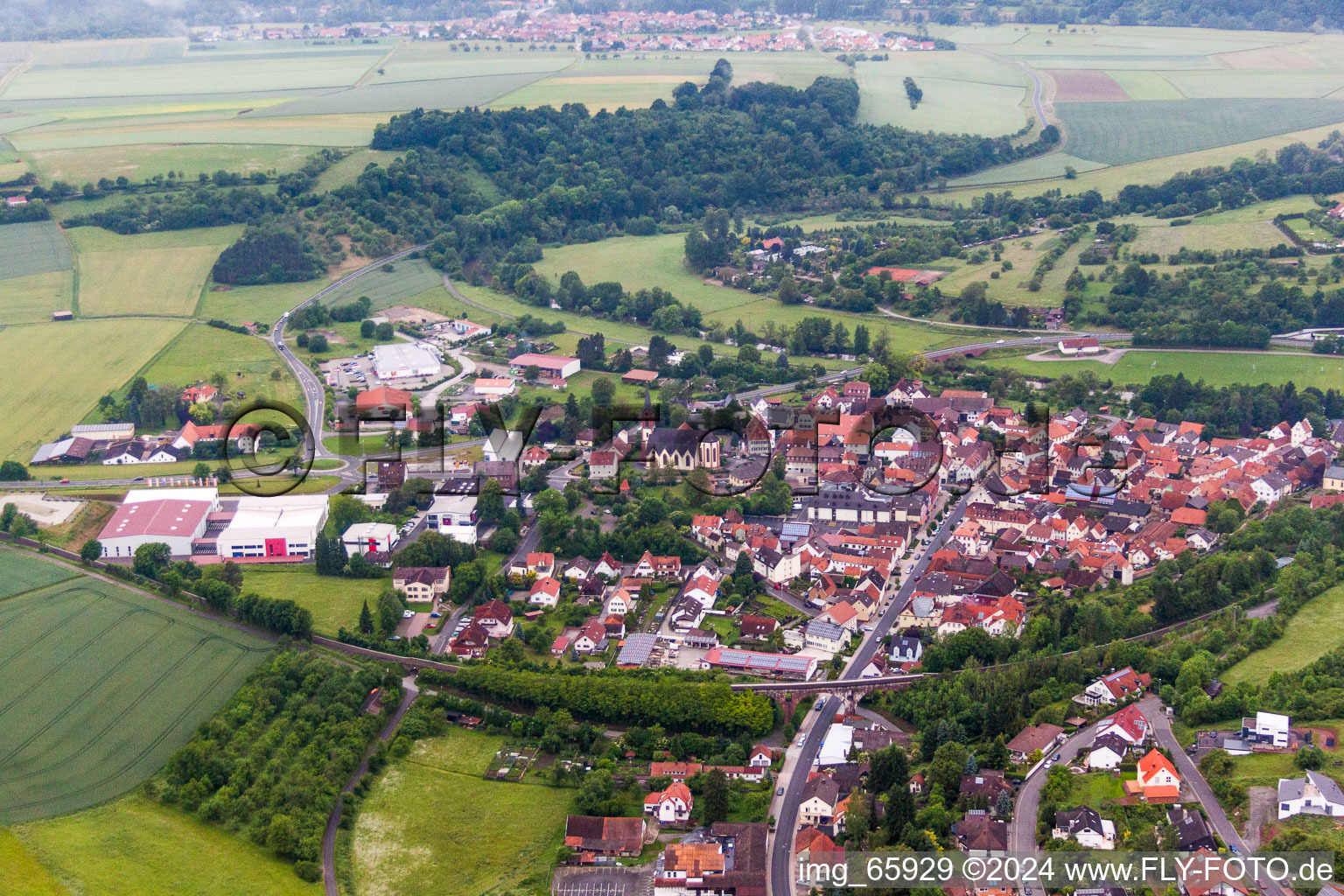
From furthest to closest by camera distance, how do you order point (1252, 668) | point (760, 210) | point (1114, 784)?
point (760, 210) → point (1252, 668) → point (1114, 784)

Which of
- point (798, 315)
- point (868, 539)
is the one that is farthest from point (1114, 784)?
point (798, 315)

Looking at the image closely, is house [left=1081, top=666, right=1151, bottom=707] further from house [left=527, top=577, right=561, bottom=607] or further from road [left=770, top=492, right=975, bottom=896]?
house [left=527, top=577, right=561, bottom=607]

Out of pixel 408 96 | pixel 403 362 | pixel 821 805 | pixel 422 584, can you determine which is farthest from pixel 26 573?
pixel 408 96

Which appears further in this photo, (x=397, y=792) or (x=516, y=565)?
(x=516, y=565)

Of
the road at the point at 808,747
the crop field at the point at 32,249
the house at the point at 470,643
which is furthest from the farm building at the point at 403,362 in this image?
the road at the point at 808,747

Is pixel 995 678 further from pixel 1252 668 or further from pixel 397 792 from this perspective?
pixel 397 792

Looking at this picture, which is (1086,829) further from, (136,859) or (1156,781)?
(136,859)
